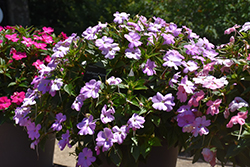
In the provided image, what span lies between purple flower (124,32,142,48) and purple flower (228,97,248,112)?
59 cm

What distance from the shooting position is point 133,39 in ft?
5.97

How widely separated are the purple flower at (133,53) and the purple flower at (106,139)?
425mm

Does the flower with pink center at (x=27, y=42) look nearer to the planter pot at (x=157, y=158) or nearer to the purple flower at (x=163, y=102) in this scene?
the planter pot at (x=157, y=158)

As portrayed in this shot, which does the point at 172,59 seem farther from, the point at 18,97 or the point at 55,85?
the point at 18,97

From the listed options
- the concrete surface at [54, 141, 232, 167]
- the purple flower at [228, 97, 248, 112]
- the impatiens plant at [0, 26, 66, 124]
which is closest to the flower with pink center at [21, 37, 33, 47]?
the impatiens plant at [0, 26, 66, 124]

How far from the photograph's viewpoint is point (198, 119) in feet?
5.21

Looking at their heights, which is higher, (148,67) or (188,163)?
(148,67)

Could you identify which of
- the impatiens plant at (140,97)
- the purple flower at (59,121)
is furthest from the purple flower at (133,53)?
the purple flower at (59,121)

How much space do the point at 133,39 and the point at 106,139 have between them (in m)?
0.58

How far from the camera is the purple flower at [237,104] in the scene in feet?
4.93

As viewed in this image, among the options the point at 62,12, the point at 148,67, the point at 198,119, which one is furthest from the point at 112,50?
the point at 62,12

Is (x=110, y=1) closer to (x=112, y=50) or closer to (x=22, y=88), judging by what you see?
(x=22, y=88)

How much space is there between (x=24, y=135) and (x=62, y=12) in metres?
6.07

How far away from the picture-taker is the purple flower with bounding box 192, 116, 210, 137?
154cm
